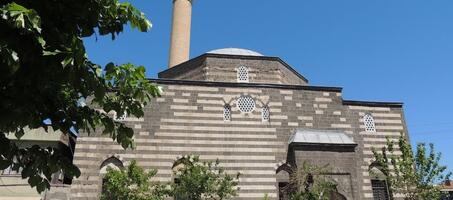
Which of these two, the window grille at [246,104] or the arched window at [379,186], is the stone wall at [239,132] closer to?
the window grille at [246,104]

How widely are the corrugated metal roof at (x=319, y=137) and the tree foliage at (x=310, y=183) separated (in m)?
1.17

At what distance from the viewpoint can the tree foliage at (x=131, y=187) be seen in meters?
14.0

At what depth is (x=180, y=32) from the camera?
2611 centimetres

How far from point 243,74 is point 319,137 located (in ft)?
17.5

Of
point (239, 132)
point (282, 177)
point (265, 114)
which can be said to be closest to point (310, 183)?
point (282, 177)

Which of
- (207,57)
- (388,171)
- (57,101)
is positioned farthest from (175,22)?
(57,101)

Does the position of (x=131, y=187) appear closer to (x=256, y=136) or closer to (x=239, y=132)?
(x=239, y=132)

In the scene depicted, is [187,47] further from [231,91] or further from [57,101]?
[57,101]

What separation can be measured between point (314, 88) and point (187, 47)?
9751 millimetres

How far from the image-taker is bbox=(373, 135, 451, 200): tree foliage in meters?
15.5

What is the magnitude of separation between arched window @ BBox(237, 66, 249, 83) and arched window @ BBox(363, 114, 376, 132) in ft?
18.8

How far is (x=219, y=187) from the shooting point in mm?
14602

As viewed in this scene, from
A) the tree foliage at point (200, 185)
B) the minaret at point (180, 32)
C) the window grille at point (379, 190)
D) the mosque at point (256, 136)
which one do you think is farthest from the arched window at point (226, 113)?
the minaret at point (180, 32)

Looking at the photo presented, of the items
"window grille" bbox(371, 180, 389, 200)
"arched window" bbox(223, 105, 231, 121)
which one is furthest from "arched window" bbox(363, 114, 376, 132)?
"arched window" bbox(223, 105, 231, 121)
